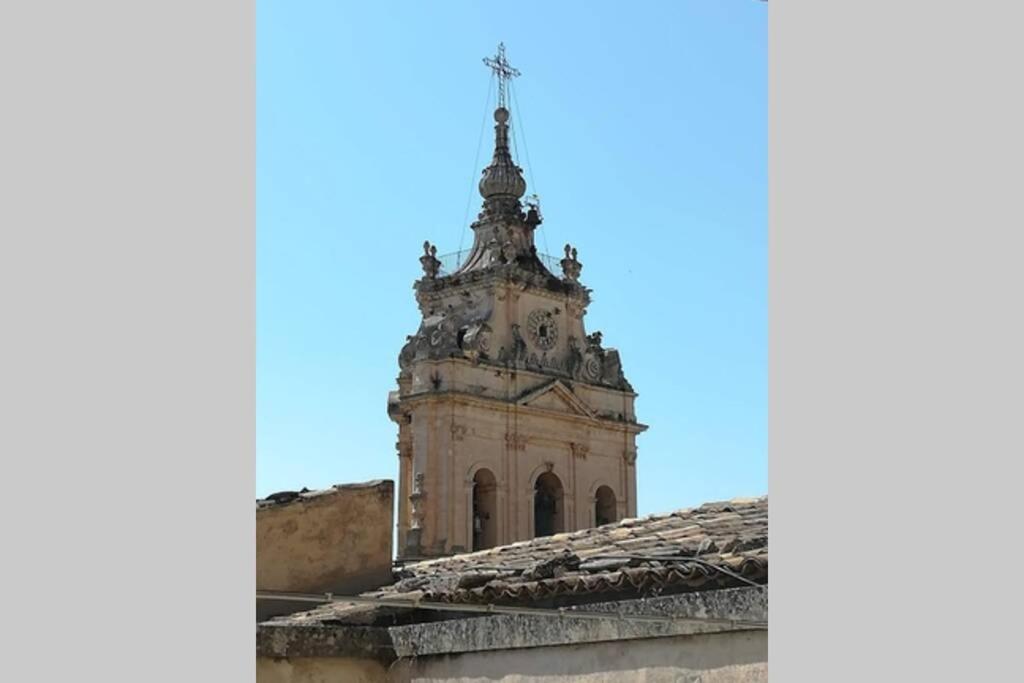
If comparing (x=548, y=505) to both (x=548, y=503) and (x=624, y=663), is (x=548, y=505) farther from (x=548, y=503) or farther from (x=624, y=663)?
(x=624, y=663)

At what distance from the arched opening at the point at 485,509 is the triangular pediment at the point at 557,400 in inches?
80.5

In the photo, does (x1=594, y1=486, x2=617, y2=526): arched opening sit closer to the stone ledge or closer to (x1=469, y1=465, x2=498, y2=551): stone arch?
(x1=469, y1=465, x2=498, y2=551): stone arch

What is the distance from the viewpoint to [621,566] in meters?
6.67

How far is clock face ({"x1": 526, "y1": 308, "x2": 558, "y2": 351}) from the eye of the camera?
36.4 meters

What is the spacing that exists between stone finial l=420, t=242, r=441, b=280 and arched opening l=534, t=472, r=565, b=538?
226 inches

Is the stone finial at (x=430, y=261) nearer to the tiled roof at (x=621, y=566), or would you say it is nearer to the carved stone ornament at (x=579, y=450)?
the carved stone ornament at (x=579, y=450)

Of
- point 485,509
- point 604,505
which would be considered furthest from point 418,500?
point 604,505

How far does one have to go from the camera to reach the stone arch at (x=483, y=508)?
34.2 meters

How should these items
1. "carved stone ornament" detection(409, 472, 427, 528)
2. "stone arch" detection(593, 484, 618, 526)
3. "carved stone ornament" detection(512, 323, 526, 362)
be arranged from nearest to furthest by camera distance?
"carved stone ornament" detection(409, 472, 427, 528) < "carved stone ornament" detection(512, 323, 526, 362) < "stone arch" detection(593, 484, 618, 526)

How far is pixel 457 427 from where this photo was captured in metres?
34.0

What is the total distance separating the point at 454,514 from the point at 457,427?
6.61 feet

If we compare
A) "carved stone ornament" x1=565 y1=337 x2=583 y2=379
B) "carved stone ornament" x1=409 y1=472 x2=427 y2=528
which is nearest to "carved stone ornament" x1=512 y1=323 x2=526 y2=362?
"carved stone ornament" x1=565 y1=337 x2=583 y2=379

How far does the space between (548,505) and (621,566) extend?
29898mm

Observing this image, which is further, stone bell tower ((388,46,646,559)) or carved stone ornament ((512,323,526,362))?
carved stone ornament ((512,323,526,362))
